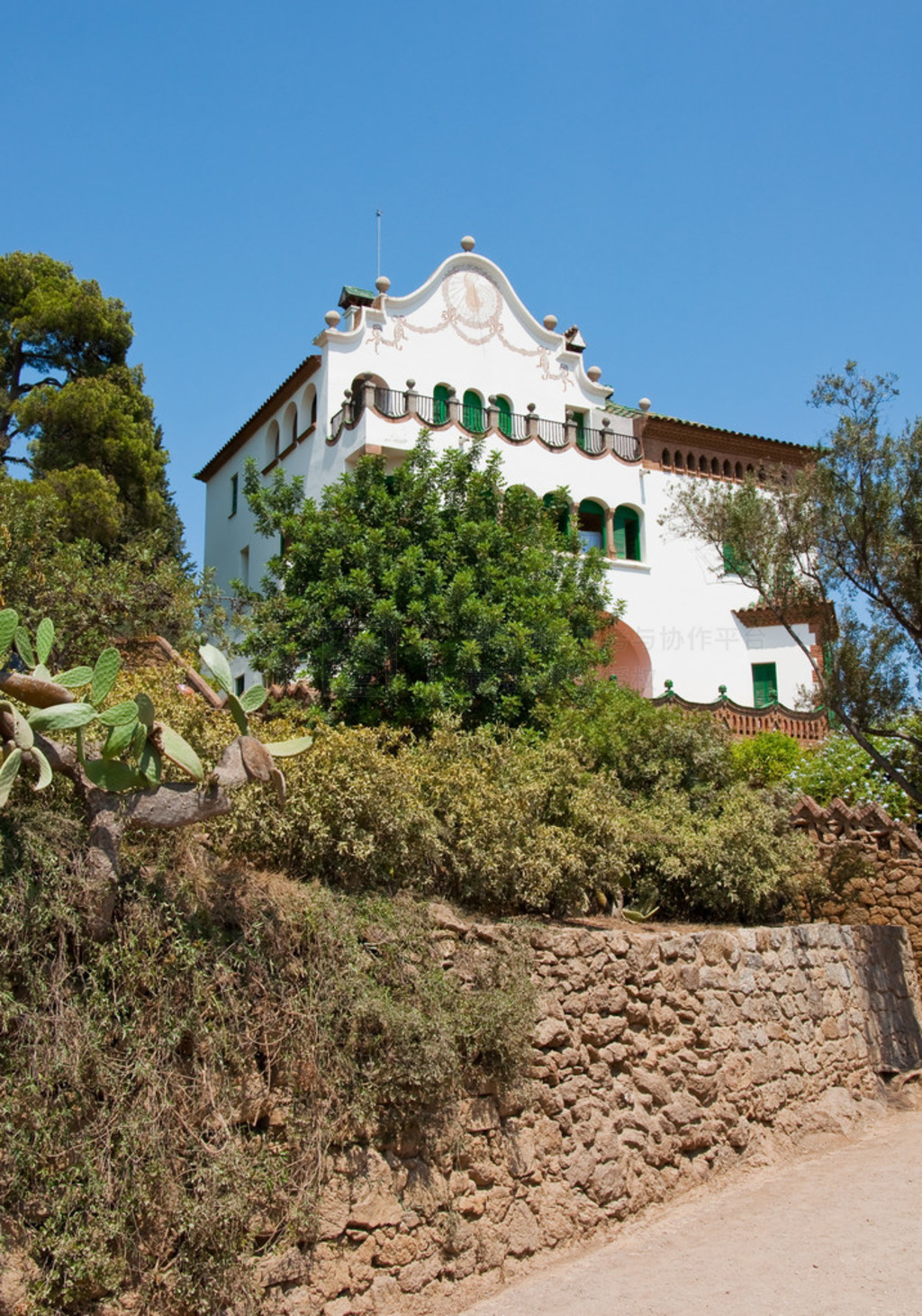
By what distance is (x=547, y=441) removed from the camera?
78.8ft

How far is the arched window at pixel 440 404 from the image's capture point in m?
22.6

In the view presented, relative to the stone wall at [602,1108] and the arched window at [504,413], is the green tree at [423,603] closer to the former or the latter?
the stone wall at [602,1108]

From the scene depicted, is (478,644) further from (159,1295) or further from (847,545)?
(159,1295)

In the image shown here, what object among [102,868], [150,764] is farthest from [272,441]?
[102,868]

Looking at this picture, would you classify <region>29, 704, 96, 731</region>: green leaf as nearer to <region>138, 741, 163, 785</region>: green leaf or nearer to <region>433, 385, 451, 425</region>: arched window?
<region>138, 741, 163, 785</region>: green leaf

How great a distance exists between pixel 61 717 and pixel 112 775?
1.40ft

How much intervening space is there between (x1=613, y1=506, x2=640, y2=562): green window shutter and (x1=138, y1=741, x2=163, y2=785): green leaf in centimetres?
1993

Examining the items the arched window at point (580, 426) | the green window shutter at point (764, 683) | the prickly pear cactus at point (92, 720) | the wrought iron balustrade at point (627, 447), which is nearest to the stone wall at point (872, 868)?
the prickly pear cactus at point (92, 720)

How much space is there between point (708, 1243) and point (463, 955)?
2.67 metres

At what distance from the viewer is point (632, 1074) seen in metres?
8.53

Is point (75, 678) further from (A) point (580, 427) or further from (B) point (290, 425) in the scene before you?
(A) point (580, 427)

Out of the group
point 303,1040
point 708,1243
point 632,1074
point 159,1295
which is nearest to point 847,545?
point 632,1074

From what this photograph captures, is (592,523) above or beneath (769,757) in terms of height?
above

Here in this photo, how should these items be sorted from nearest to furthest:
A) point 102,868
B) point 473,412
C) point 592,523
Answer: point 102,868
point 473,412
point 592,523
